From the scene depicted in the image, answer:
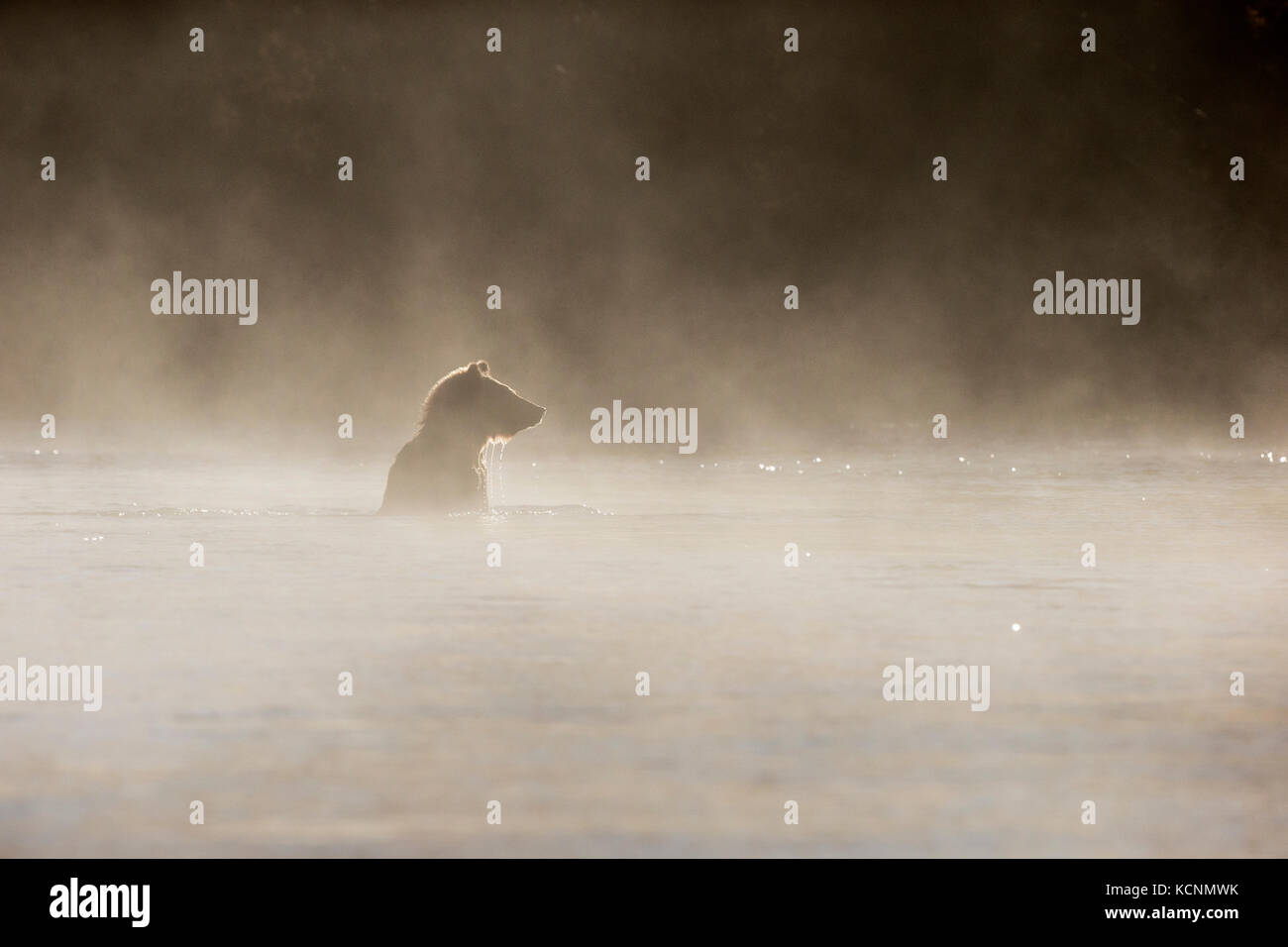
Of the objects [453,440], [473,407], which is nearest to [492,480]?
[453,440]

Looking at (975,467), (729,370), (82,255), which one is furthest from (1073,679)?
(82,255)

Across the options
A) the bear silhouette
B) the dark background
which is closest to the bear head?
the bear silhouette

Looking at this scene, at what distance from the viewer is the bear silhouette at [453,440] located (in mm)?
18688

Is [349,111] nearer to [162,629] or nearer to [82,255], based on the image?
[82,255]

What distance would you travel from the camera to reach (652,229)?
62.0 metres

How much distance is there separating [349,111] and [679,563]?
5302cm

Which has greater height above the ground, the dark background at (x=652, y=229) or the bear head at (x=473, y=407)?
the dark background at (x=652, y=229)

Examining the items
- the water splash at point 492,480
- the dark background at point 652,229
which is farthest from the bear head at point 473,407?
the dark background at point 652,229

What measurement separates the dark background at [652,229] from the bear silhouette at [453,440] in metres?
29.1

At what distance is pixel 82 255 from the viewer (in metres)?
56.9

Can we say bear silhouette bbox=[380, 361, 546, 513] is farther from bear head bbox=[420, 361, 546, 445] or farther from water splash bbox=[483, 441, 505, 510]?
water splash bbox=[483, 441, 505, 510]

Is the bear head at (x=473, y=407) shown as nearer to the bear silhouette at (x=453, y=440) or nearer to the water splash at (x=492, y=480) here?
the bear silhouette at (x=453, y=440)

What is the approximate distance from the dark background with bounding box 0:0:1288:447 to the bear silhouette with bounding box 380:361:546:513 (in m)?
29.1

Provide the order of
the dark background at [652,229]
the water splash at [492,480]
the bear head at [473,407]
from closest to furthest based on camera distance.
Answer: the bear head at [473,407] → the water splash at [492,480] → the dark background at [652,229]
